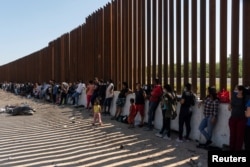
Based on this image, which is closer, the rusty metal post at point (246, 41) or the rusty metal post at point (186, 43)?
the rusty metal post at point (246, 41)

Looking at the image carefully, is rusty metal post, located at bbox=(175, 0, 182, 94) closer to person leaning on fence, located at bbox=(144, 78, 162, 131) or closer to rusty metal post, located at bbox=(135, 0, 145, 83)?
person leaning on fence, located at bbox=(144, 78, 162, 131)

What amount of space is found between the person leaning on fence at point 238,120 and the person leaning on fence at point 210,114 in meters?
0.95

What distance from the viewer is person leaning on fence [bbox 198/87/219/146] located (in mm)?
9828

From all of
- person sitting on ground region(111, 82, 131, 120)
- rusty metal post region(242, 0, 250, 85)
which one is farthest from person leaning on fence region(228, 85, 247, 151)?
person sitting on ground region(111, 82, 131, 120)

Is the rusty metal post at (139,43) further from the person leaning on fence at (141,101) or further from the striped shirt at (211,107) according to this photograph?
the striped shirt at (211,107)

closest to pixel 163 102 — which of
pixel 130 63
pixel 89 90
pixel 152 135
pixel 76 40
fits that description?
pixel 152 135

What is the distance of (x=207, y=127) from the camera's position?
10.0 m

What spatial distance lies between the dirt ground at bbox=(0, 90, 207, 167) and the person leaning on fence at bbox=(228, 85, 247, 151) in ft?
2.32

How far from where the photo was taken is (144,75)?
52.5 feet

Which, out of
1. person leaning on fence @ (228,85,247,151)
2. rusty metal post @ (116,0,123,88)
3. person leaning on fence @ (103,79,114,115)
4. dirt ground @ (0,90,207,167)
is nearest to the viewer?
dirt ground @ (0,90,207,167)

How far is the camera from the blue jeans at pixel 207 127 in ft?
32.4

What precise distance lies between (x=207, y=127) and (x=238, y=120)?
4.51 ft

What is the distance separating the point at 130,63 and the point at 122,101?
2.12 m

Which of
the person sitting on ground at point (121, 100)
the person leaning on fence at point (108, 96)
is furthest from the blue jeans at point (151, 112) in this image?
the person leaning on fence at point (108, 96)
